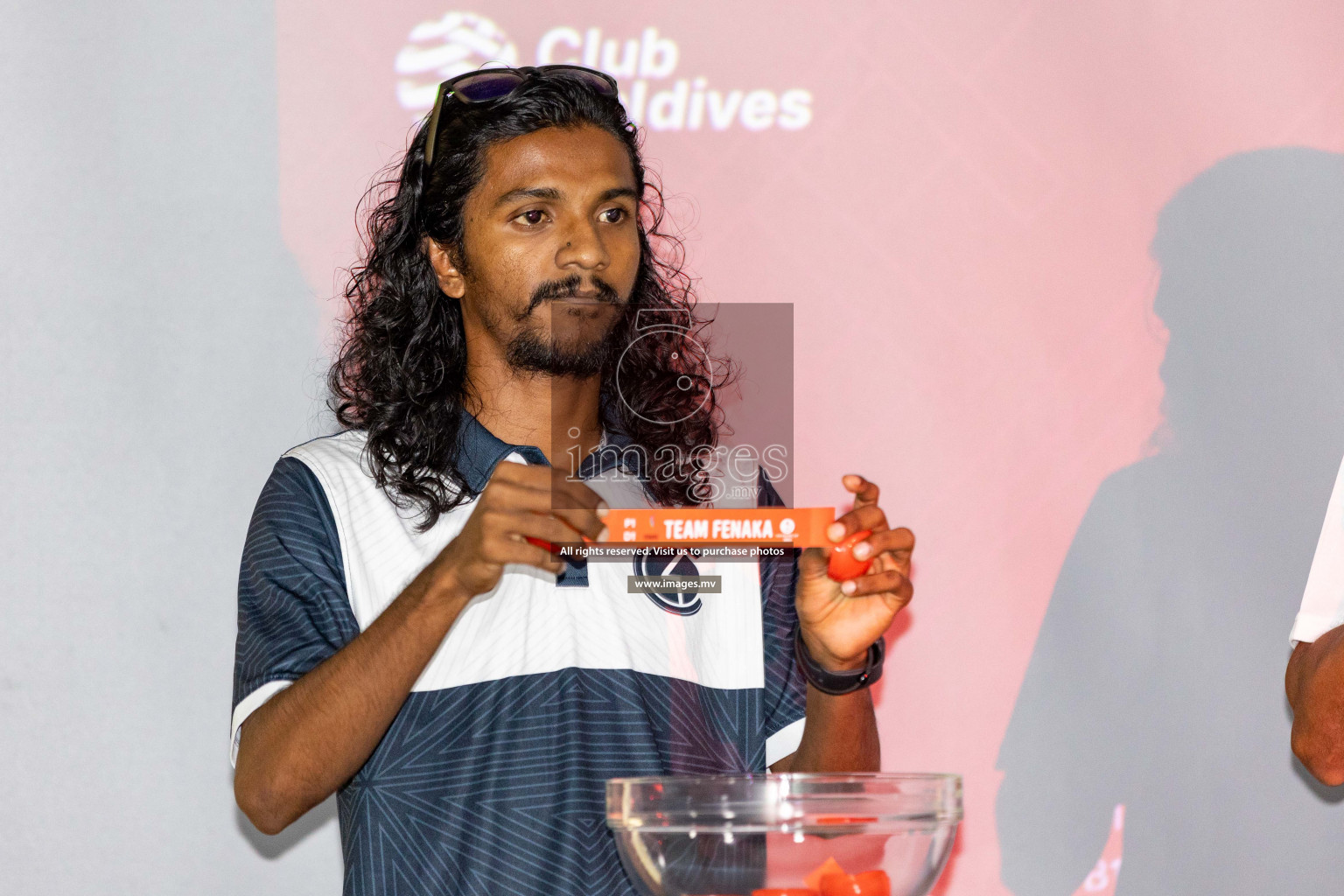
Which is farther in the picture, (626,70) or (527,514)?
(626,70)

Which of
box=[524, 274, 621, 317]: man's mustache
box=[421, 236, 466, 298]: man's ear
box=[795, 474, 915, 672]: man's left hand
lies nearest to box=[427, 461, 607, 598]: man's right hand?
box=[795, 474, 915, 672]: man's left hand

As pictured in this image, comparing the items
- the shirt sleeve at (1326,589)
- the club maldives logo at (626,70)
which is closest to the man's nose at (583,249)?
the club maldives logo at (626,70)

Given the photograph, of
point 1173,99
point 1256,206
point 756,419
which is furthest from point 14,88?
point 1256,206

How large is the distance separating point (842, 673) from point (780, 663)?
7.6 inches

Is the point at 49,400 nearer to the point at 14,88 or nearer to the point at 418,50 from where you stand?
the point at 14,88

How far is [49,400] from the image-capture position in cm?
165

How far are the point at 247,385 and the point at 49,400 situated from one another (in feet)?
0.86

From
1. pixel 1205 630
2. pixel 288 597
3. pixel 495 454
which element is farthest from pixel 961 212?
pixel 288 597

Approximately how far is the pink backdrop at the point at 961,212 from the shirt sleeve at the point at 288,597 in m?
0.76

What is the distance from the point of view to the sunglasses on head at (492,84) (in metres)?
1.39

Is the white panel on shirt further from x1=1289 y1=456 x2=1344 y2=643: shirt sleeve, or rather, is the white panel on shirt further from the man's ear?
x1=1289 y1=456 x2=1344 y2=643: shirt sleeve

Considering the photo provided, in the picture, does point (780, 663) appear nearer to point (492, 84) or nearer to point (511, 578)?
point (511, 578)

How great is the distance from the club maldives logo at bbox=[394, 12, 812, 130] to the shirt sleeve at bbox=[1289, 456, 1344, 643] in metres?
0.93

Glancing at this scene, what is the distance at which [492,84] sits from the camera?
1.39 metres
